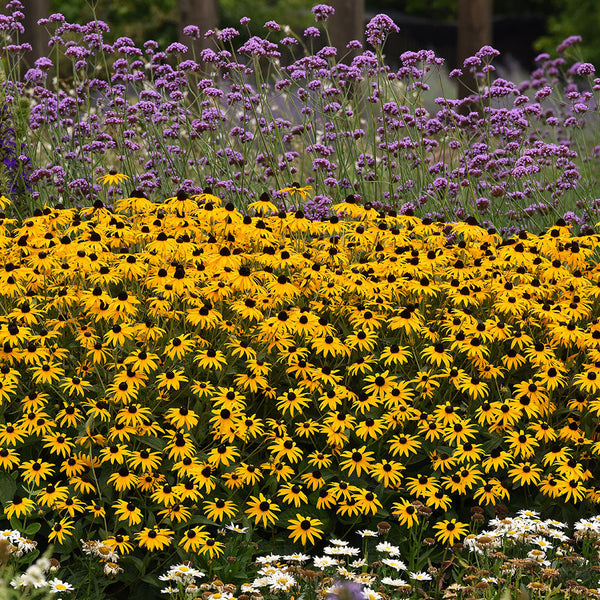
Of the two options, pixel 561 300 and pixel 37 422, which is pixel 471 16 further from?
pixel 37 422

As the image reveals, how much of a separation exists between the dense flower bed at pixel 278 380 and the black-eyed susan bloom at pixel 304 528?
1cm

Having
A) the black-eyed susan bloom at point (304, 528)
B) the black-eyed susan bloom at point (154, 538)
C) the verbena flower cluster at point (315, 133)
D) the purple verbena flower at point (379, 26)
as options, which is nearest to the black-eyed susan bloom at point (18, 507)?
the black-eyed susan bloom at point (154, 538)

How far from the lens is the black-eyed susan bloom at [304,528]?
152 inches

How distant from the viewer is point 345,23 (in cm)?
962

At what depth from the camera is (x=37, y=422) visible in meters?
4.06

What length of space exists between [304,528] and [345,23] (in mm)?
6900

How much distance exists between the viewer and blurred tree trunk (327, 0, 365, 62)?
9.55 meters

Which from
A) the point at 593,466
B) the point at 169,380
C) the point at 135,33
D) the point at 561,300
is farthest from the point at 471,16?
the point at 135,33

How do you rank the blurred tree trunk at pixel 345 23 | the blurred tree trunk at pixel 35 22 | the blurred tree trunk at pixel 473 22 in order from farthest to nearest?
the blurred tree trunk at pixel 473 22 → the blurred tree trunk at pixel 35 22 → the blurred tree trunk at pixel 345 23

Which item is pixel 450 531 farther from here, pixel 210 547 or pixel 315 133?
pixel 315 133

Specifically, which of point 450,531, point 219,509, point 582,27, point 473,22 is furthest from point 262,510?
point 582,27

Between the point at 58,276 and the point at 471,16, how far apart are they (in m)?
7.14

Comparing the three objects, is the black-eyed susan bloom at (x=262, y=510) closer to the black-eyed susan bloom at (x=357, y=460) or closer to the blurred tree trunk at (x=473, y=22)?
the black-eyed susan bloom at (x=357, y=460)

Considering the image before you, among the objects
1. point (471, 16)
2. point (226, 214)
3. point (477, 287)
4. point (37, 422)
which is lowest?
point (37, 422)
